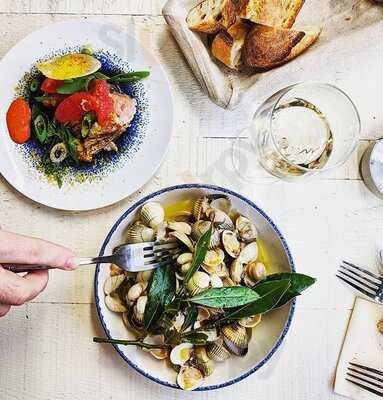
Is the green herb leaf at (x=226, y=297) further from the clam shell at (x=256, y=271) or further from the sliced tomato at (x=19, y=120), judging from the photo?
the sliced tomato at (x=19, y=120)

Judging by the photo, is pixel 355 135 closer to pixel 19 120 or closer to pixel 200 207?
pixel 200 207

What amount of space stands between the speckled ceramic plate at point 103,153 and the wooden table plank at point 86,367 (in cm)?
20

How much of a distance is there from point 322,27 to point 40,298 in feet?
2.22

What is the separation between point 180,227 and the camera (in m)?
1.16

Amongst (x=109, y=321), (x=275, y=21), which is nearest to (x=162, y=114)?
(x=275, y=21)

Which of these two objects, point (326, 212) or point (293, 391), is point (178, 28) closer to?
point (326, 212)

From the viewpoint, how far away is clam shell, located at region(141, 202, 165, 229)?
1157 millimetres

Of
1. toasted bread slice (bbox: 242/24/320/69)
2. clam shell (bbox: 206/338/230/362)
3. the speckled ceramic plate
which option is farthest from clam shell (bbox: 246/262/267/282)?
toasted bread slice (bbox: 242/24/320/69)

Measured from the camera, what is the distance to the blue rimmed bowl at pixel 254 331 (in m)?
1.15

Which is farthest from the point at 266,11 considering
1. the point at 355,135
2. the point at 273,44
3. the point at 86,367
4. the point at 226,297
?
the point at 86,367

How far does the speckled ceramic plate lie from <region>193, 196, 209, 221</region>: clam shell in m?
0.10

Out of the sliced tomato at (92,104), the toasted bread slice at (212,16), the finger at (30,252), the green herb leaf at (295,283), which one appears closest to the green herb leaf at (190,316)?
the green herb leaf at (295,283)

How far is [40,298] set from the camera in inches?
48.8

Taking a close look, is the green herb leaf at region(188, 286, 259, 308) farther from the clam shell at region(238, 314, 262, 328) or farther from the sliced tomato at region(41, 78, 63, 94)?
the sliced tomato at region(41, 78, 63, 94)
